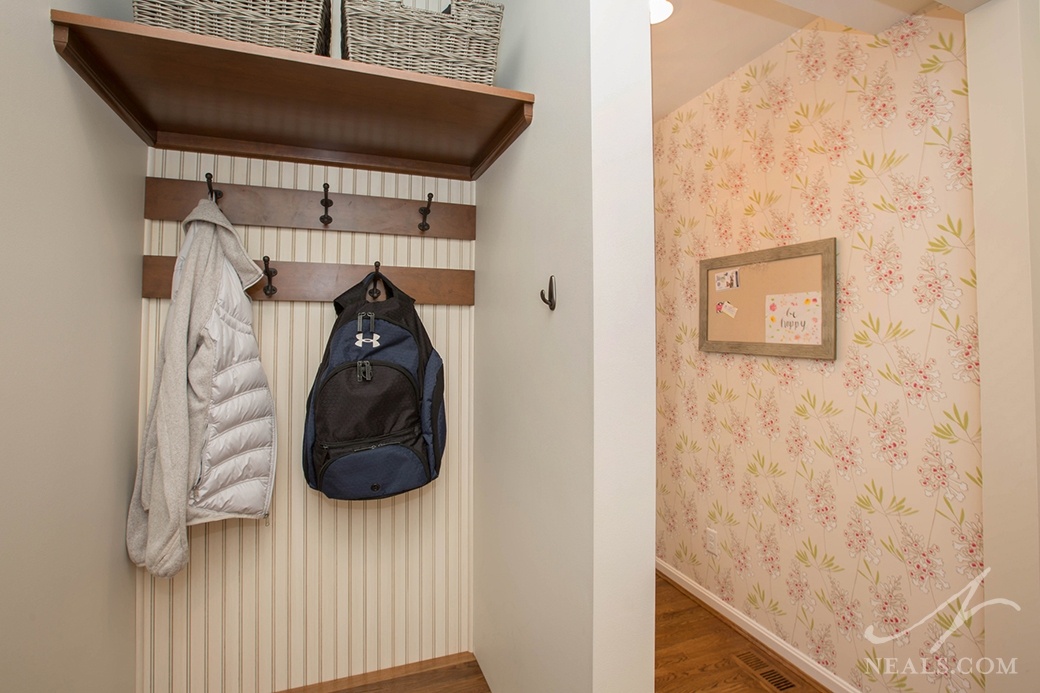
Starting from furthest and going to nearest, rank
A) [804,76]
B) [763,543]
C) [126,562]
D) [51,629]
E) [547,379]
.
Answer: [763,543], [804,76], [126,562], [547,379], [51,629]

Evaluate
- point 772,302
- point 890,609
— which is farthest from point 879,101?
point 890,609

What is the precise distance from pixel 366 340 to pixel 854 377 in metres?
1.69

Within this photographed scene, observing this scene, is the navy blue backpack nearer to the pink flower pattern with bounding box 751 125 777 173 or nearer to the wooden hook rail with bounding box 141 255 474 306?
the wooden hook rail with bounding box 141 255 474 306

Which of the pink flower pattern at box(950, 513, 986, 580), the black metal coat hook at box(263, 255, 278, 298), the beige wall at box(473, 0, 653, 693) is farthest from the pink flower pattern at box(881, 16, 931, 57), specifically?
the black metal coat hook at box(263, 255, 278, 298)

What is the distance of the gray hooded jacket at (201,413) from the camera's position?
1.30m

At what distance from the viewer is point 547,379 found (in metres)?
1.26

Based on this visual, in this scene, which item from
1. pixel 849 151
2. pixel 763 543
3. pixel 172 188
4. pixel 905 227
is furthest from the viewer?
pixel 763 543

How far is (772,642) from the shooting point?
2.10 metres

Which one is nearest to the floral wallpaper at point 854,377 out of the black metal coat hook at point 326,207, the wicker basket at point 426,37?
the wicker basket at point 426,37

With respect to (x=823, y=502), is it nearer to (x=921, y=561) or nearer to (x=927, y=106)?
(x=921, y=561)

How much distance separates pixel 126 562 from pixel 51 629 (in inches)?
15.6

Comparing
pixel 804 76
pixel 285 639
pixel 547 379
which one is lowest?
pixel 285 639

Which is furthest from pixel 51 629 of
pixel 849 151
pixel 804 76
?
pixel 804 76

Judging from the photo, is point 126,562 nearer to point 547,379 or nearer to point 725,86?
point 547,379
